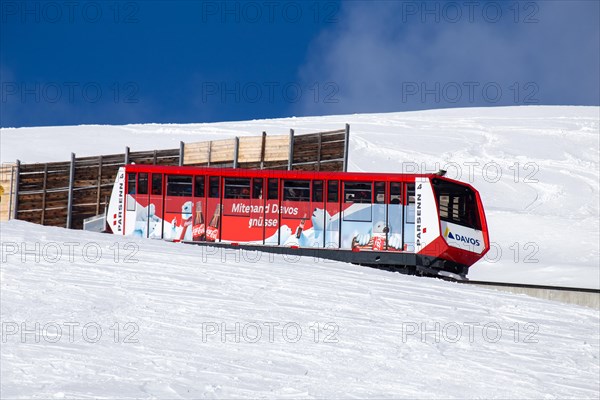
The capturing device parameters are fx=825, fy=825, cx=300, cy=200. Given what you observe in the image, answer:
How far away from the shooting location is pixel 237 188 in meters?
21.6

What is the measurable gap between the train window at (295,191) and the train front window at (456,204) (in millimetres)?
3292

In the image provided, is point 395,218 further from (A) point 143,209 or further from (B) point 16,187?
(B) point 16,187

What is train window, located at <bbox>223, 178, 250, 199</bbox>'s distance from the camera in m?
21.6

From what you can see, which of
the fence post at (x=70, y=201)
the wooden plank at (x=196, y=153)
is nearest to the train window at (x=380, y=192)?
the wooden plank at (x=196, y=153)

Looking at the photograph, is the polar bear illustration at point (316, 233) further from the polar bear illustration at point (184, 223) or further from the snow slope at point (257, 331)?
the snow slope at point (257, 331)

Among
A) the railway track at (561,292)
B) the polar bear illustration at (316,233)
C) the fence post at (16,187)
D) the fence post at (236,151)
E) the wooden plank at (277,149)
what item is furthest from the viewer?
the wooden plank at (277,149)

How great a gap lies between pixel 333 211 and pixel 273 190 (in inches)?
65.0

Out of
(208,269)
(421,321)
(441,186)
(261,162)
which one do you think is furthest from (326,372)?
(261,162)

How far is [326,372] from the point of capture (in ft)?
34.7

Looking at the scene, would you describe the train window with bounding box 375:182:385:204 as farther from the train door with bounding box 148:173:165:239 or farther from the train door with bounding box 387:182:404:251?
the train door with bounding box 148:173:165:239

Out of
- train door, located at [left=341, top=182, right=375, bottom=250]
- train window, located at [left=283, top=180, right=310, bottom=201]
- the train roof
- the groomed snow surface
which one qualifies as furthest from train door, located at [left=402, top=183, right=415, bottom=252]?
the groomed snow surface

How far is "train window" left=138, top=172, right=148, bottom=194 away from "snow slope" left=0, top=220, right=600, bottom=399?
408 centimetres

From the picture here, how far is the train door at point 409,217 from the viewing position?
69.9 feet

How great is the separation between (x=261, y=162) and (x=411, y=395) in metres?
21.5
